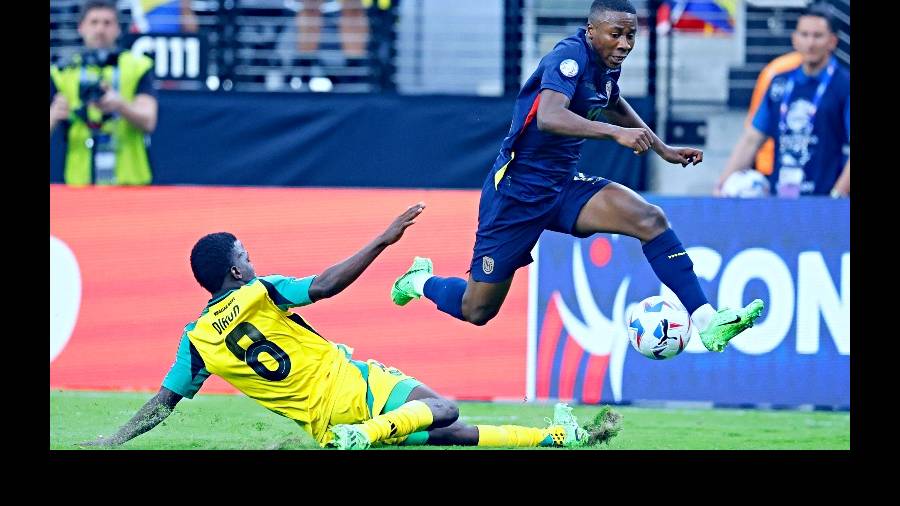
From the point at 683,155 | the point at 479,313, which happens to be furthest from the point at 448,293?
the point at 683,155

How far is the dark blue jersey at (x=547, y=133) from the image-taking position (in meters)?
8.32

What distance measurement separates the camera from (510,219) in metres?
8.81

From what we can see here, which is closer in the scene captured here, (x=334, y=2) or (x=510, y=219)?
(x=510, y=219)

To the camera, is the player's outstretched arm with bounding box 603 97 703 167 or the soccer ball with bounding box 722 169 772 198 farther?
the soccer ball with bounding box 722 169 772 198

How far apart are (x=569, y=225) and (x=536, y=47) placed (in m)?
6.33

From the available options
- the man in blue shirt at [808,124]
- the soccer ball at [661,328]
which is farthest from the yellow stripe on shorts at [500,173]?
the man in blue shirt at [808,124]

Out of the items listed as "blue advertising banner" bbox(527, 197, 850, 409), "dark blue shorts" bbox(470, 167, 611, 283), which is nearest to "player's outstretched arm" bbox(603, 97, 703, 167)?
"dark blue shorts" bbox(470, 167, 611, 283)

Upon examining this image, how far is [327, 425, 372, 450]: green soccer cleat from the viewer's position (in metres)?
7.72

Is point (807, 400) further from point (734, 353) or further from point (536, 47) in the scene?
point (536, 47)

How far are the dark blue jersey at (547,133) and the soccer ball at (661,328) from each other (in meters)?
0.91

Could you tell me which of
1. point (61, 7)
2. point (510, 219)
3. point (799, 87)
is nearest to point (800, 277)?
point (799, 87)

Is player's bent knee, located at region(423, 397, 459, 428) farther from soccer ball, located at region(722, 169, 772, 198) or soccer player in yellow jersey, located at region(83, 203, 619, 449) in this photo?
soccer ball, located at region(722, 169, 772, 198)

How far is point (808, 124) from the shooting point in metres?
12.6

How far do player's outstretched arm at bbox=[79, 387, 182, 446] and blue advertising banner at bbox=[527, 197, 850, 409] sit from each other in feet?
13.0
